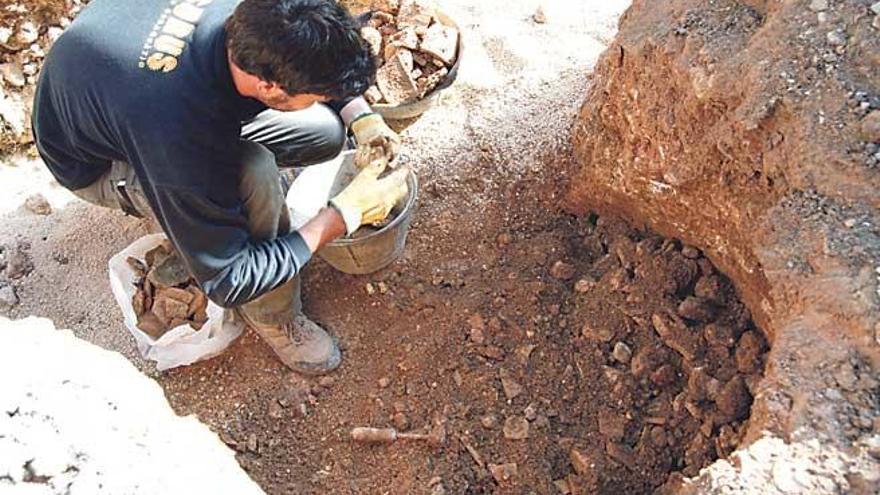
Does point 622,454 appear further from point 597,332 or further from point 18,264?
point 18,264

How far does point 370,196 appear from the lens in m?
2.35

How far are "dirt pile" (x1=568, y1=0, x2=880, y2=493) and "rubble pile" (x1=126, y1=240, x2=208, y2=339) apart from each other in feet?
4.15

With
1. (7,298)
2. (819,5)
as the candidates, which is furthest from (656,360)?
(7,298)

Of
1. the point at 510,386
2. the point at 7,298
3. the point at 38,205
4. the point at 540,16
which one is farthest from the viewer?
the point at 540,16

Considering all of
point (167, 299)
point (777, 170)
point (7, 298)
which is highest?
point (777, 170)

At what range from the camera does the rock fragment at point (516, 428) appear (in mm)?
2297

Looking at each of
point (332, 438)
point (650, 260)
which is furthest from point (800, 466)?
point (332, 438)

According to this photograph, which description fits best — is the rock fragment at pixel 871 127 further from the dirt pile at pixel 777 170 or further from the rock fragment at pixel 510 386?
the rock fragment at pixel 510 386

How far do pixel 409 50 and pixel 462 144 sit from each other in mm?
396

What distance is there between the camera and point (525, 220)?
282 centimetres

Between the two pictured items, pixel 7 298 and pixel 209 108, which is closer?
pixel 209 108

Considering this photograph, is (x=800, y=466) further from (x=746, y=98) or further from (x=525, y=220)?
(x=525, y=220)

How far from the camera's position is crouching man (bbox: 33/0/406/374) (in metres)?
1.78

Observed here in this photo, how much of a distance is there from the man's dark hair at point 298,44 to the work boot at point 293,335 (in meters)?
0.86
